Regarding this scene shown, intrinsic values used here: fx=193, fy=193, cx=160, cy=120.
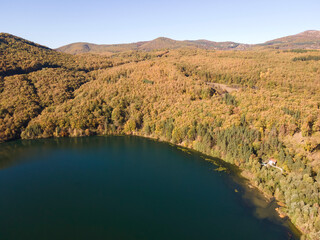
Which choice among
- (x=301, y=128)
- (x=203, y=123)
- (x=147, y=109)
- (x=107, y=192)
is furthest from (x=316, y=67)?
(x=107, y=192)

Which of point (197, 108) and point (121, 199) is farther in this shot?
point (197, 108)

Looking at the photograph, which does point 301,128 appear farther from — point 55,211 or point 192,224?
point 55,211

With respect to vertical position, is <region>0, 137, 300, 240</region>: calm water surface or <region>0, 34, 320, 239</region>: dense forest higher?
<region>0, 34, 320, 239</region>: dense forest

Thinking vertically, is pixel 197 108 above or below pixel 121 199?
above

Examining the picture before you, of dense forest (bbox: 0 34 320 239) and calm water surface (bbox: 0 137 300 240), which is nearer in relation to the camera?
calm water surface (bbox: 0 137 300 240)
